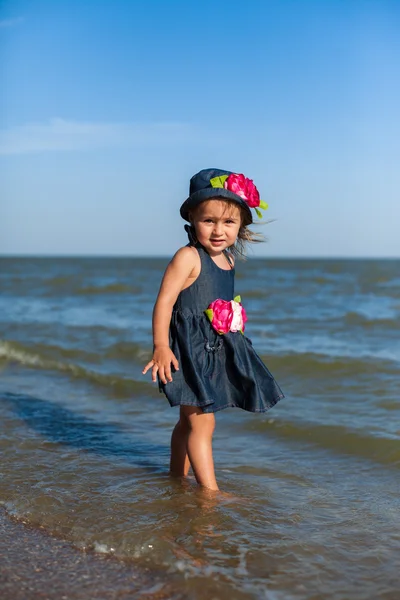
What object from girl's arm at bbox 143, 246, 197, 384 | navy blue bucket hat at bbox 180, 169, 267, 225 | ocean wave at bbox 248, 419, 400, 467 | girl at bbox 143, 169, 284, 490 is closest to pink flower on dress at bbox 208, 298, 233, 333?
girl at bbox 143, 169, 284, 490

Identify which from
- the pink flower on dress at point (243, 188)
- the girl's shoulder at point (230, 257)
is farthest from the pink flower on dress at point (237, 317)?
the pink flower on dress at point (243, 188)

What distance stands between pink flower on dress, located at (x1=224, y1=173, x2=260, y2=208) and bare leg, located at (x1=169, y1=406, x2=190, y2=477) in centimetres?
118

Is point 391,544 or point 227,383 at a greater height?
point 227,383

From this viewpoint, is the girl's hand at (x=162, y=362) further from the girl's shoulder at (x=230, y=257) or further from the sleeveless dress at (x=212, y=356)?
the girl's shoulder at (x=230, y=257)

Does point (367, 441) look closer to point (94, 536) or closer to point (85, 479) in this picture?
point (85, 479)

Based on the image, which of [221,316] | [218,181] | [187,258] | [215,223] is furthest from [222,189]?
[221,316]

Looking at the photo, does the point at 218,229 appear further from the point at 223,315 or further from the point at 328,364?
the point at 328,364

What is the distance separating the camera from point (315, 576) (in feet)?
8.43

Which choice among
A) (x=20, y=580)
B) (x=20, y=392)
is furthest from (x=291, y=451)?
(x=20, y=392)

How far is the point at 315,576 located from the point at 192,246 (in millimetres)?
1613

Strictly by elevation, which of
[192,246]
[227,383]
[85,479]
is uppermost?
[192,246]

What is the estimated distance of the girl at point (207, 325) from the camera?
10.9 feet

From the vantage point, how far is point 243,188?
11.0ft

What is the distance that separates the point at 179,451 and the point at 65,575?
1.36 metres
